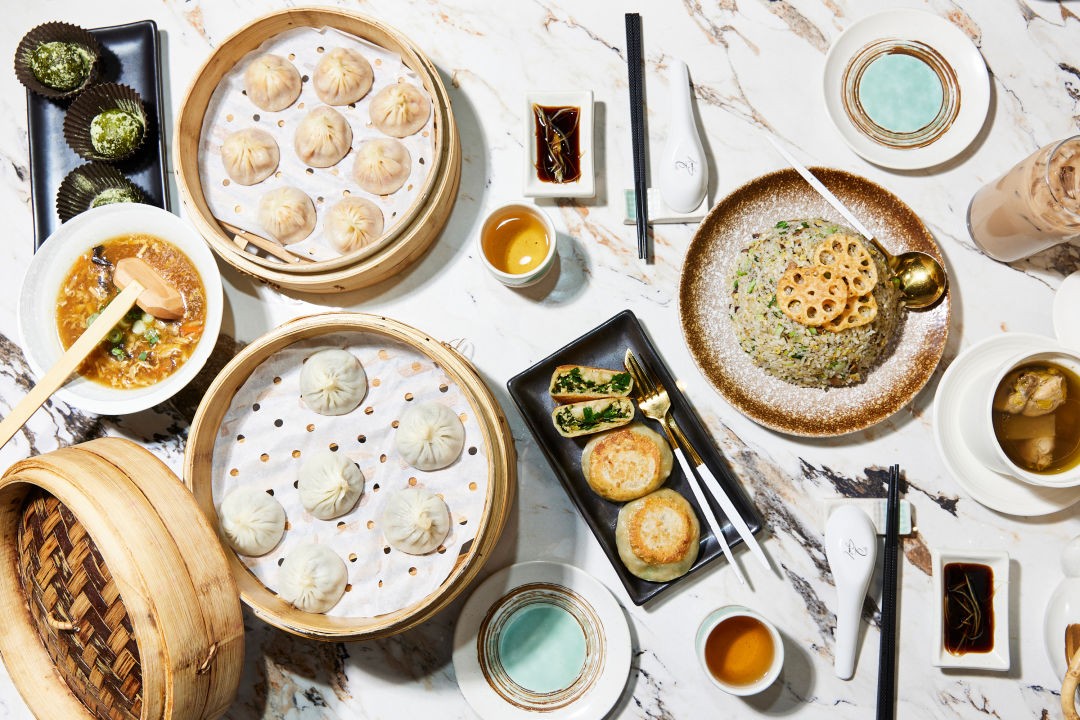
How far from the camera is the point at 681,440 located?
6.66 ft

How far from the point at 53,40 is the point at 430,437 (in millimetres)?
1675

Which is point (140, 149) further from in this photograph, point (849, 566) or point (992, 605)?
point (992, 605)

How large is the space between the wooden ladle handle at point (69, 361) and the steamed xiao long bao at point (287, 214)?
15.2 inches

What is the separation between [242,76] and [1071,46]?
2494 mm

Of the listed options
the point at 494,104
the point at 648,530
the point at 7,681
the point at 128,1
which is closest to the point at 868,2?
the point at 494,104

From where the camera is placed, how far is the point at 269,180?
6.87 ft

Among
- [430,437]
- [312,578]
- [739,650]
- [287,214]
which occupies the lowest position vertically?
[739,650]

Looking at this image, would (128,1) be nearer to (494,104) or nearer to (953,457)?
(494,104)

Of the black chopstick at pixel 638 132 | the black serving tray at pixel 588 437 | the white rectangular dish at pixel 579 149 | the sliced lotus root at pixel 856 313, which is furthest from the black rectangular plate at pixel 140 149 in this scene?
the sliced lotus root at pixel 856 313

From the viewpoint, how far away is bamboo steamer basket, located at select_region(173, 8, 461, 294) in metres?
1.94

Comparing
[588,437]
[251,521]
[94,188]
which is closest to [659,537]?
[588,437]

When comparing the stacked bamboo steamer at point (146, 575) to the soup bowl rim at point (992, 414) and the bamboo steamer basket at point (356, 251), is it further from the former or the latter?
the soup bowl rim at point (992, 414)

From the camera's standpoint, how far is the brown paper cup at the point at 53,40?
2.12m

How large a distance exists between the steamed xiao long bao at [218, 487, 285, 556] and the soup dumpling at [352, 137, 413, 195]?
0.93 meters
